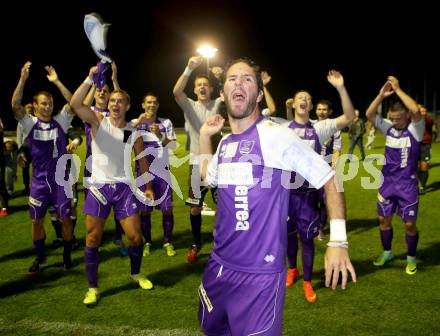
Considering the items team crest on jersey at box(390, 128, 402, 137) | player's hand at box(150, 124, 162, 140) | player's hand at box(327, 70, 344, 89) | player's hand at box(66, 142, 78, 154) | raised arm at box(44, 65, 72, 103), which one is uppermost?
raised arm at box(44, 65, 72, 103)

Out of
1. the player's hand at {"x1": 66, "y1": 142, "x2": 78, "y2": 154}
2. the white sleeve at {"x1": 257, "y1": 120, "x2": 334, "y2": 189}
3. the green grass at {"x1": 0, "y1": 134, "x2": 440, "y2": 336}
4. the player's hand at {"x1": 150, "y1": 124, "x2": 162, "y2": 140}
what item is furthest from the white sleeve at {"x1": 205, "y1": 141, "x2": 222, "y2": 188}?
the player's hand at {"x1": 150, "y1": 124, "x2": 162, "y2": 140}

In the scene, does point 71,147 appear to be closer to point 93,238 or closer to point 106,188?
point 106,188

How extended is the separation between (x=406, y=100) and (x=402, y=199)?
53.5 inches

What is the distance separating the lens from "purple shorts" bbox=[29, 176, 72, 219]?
19.4ft

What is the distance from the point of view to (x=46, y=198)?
5.98 meters

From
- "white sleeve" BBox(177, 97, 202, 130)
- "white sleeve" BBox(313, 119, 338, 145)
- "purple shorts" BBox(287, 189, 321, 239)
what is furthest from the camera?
"white sleeve" BBox(177, 97, 202, 130)

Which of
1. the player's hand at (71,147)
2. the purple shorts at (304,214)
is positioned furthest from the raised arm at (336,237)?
the player's hand at (71,147)

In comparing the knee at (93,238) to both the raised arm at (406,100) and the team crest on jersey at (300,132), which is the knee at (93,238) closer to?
the team crest on jersey at (300,132)

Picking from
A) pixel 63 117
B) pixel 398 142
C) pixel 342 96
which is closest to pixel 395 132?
pixel 398 142

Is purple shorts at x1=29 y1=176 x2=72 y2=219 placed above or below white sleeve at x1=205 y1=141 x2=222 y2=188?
below

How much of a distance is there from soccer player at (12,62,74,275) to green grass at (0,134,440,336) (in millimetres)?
526

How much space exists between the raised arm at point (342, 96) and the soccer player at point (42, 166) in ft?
12.6

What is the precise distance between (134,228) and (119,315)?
101cm

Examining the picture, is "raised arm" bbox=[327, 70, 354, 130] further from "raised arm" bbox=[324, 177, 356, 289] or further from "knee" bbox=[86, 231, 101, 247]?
"knee" bbox=[86, 231, 101, 247]
